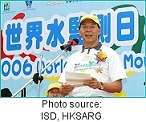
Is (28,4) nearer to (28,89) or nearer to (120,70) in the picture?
(28,89)

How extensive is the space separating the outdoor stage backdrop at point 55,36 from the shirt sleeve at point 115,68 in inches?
1.0

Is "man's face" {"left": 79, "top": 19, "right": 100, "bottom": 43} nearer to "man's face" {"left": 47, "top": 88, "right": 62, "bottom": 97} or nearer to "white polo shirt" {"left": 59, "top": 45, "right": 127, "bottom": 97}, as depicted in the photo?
"white polo shirt" {"left": 59, "top": 45, "right": 127, "bottom": 97}

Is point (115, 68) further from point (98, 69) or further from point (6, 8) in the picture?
point (6, 8)

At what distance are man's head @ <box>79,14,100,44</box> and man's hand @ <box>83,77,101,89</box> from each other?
23 cm

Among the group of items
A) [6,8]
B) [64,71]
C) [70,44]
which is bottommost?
[64,71]

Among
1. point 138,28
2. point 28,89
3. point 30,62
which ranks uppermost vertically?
point 138,28

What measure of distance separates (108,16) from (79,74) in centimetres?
39

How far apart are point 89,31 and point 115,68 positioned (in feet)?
0.91

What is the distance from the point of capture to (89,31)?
2.58m

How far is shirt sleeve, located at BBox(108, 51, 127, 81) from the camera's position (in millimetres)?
2504

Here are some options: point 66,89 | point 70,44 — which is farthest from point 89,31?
point 66,89
